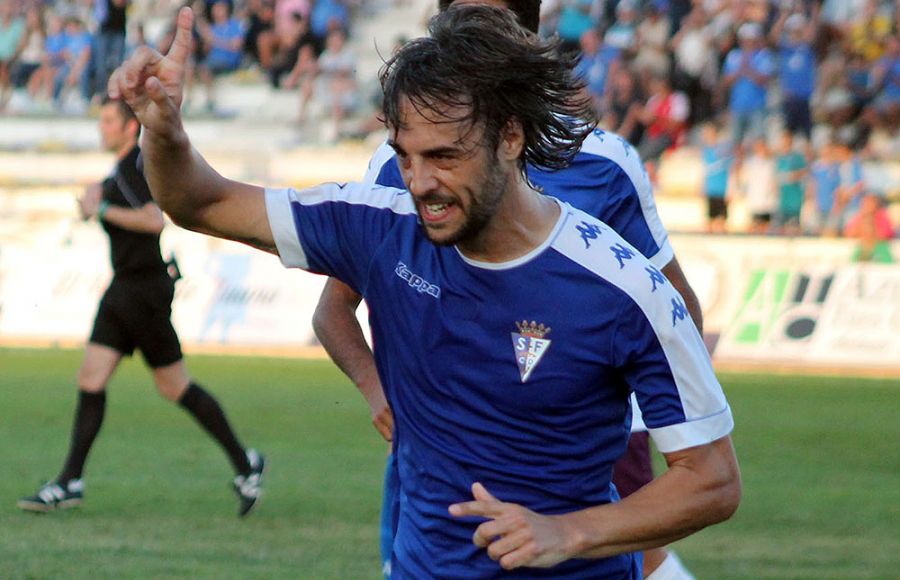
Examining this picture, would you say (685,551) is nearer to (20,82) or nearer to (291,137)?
(291,137)

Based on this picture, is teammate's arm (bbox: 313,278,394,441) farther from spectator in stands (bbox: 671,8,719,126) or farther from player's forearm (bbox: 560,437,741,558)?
spectator in stands (bbox: 671,8,719,126)

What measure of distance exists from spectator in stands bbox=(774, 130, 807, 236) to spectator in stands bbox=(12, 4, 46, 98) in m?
12.0

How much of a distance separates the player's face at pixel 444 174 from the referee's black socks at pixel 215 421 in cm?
580

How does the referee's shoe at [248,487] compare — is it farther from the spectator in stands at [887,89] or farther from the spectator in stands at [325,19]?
the spectator in stands at [325,19]

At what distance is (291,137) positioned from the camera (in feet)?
77.6

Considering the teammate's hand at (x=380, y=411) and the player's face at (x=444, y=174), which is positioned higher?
the player's face at (x=444, y=174)

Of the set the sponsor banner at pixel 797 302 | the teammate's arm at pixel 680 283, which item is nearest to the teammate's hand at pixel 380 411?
the teammate's arm at pixel 680 283

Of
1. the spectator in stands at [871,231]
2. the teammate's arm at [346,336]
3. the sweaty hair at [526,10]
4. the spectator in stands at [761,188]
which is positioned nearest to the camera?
the sweaty hair at [526,10]

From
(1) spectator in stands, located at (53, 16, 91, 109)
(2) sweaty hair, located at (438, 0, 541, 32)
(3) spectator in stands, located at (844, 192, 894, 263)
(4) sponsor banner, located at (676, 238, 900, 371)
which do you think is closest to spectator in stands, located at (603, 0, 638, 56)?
(3) spectator in stands, located at (844, 192, 894, 263)

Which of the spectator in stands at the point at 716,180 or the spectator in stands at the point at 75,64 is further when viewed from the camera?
the spectator in stands at the point at 75,64

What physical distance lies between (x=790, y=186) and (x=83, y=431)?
12.8 m

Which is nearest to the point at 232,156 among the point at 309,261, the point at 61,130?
the point at 61,130

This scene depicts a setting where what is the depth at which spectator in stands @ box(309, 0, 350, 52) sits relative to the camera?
24.2 m

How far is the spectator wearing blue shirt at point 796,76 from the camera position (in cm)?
2108
